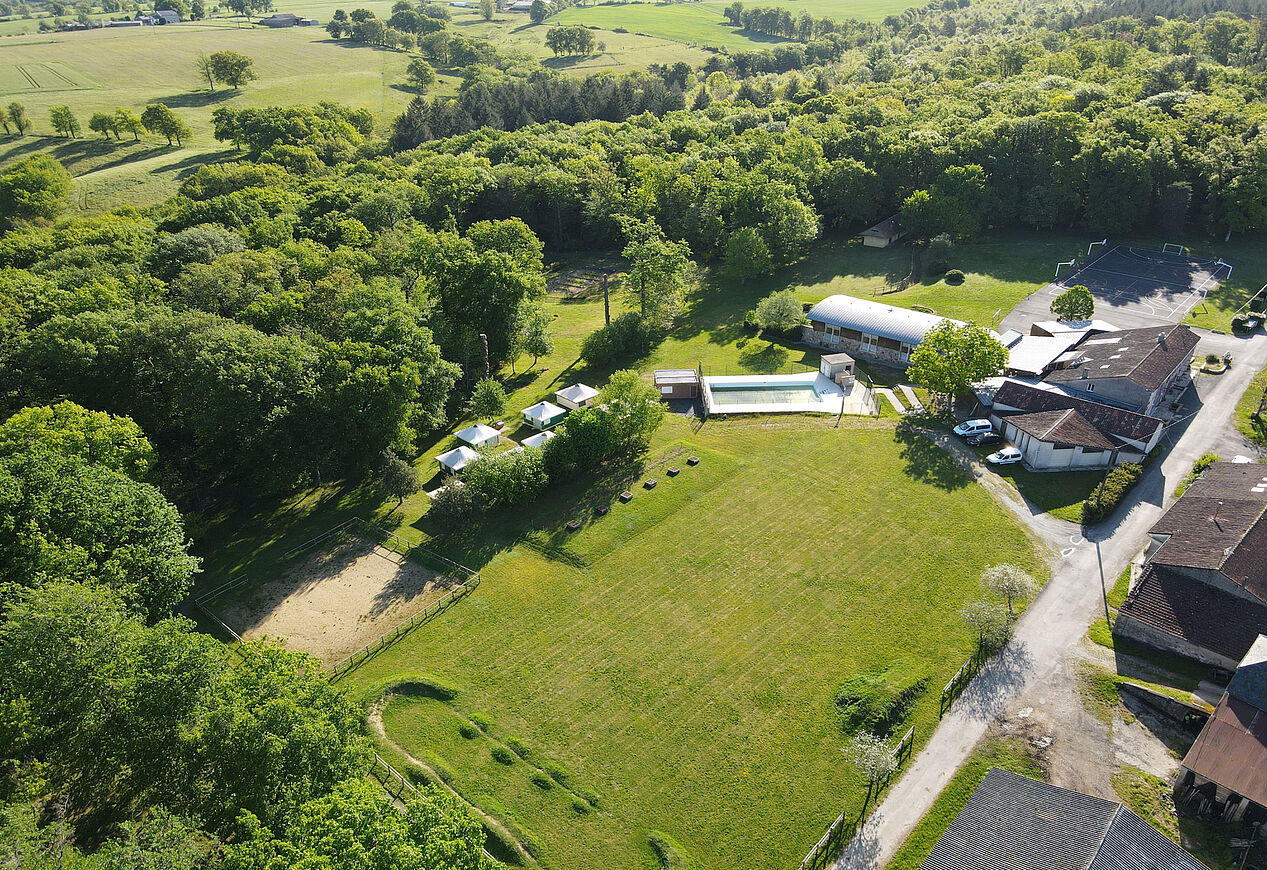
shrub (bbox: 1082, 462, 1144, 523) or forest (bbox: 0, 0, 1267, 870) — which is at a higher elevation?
forest (bbox: 0, 0, 1267, 870)

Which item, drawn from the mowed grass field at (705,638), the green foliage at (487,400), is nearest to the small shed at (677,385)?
the mowed grass field at (705,638)

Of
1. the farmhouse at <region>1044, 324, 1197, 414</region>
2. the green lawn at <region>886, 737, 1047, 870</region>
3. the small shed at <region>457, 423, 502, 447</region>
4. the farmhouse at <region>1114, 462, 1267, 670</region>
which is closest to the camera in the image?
the green lawn at <region>886, 737, 1047, 870</region>

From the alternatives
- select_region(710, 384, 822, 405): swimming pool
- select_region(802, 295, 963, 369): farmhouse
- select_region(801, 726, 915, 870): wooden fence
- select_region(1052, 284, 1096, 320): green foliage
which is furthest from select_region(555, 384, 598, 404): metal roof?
select_region(1052, 284, 1096, 320): green foliage

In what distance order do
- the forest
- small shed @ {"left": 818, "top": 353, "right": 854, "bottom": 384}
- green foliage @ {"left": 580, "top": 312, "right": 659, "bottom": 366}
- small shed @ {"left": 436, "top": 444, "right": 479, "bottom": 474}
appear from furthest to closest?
green foliage @ {"left": 580, "top": 312, "right": 659, "bottom": 366} < small shed @ {"left": 818, "top": 353, "right": 854, "bottom": 384} < small shed @ {"left": 436, "top": 444, "right": 479, "bottom": 474} < the forest

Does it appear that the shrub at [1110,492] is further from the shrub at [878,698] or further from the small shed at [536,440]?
the small shed at [536,440]

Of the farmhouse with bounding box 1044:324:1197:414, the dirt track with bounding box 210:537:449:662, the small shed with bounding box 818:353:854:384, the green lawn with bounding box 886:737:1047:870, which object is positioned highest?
the farmhouse with bounding box 1044:324:1197:414

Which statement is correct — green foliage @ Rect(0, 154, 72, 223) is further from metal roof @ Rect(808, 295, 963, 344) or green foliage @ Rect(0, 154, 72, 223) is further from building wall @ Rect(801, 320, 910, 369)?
metal roof @ Rect(808, 295, 963, 344)

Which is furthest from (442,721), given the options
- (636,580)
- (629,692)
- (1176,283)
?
(1176,283)
